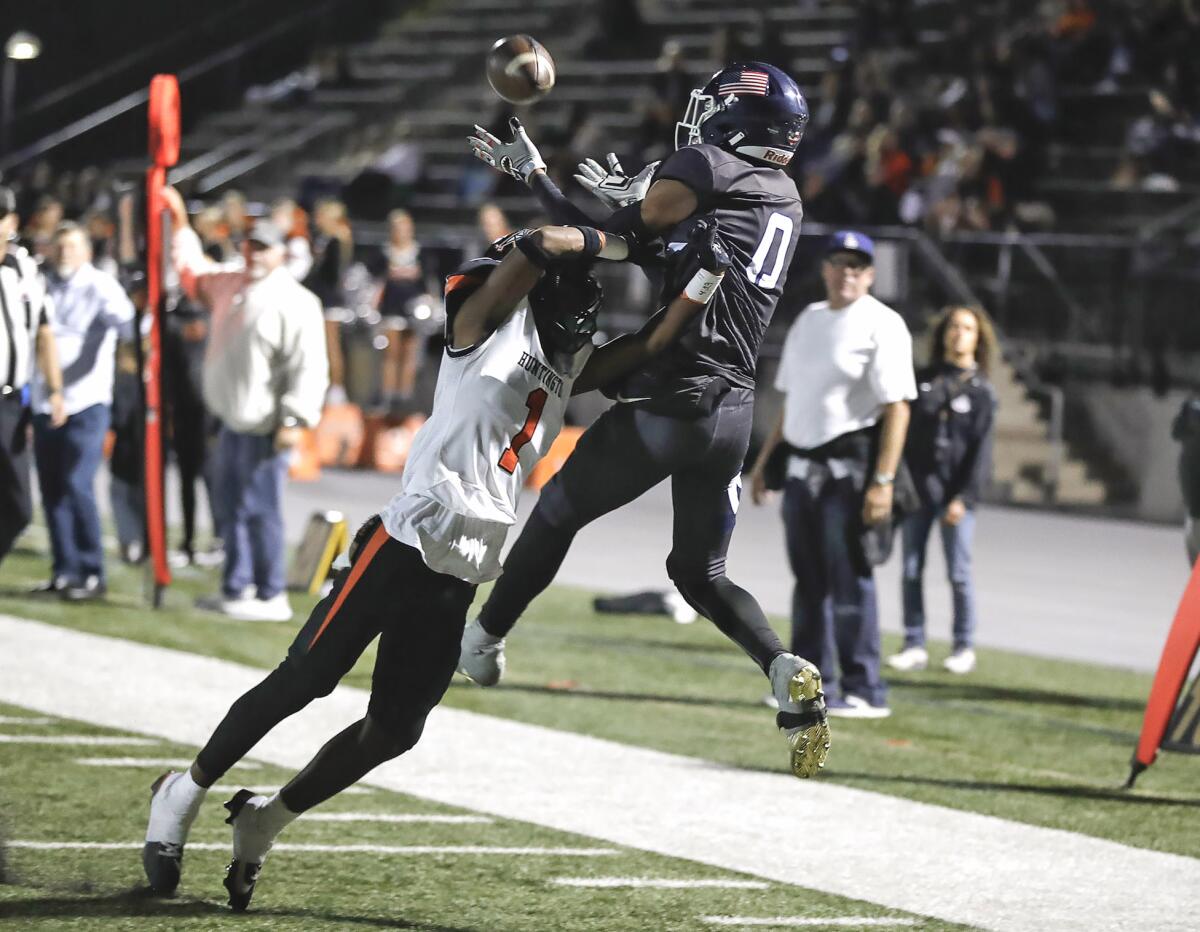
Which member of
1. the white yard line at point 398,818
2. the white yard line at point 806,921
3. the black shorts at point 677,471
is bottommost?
the white yard line at point 806,921

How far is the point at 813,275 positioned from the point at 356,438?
4608 millimetres

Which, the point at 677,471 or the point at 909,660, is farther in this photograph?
the point at 909,660

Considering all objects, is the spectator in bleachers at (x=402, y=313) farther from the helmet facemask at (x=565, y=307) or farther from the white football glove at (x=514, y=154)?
the helmet facemask at (x=565, y=307)

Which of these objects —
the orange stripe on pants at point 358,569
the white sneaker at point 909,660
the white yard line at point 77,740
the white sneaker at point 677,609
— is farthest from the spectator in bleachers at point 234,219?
the orange stripe on pants at point 358,569

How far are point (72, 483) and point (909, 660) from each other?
4.65 meters

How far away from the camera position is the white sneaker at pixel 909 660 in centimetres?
1078

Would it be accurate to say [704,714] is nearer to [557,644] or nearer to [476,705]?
[476,705]

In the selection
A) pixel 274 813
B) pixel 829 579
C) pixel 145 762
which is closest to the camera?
pixel 274 813

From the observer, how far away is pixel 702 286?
214 inches

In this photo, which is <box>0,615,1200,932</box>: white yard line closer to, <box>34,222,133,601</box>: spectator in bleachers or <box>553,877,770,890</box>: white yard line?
<box>553,877,770,890</box>: white yard line

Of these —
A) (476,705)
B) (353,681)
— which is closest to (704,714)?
(476,705)

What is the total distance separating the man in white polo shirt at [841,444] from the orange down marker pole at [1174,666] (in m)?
1.66

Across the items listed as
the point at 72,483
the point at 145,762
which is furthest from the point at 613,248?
the point at 72,483

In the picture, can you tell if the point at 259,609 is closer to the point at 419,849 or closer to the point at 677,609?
the point at 677,609
